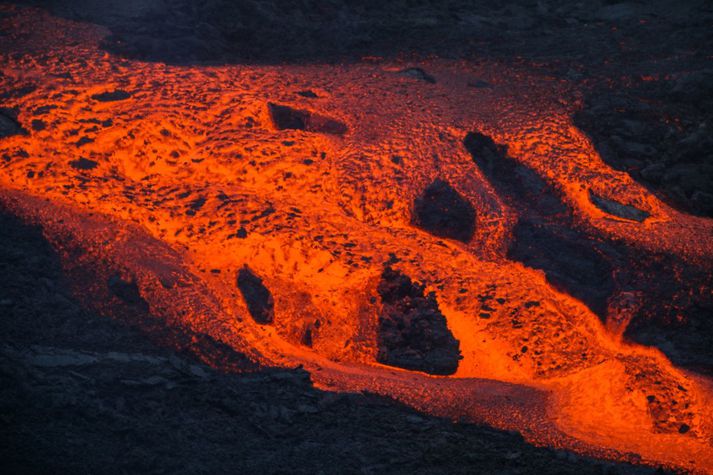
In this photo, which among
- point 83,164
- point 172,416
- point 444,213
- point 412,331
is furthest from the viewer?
point 444,213

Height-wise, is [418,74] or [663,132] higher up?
[418,74]

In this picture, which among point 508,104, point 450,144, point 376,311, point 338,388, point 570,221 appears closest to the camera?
point 338,388

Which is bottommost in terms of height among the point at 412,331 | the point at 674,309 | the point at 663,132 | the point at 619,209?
the point at 412,331

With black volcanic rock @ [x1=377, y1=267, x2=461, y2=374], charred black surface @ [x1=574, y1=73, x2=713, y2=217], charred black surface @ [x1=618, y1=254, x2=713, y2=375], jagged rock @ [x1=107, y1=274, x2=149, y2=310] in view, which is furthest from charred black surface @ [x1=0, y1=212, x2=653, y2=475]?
charred black surface @ [x1=574, y1=73, x2=713, y2=217]

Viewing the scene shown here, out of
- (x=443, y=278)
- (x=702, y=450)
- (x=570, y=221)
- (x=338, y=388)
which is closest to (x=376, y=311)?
(x=443, y=278)

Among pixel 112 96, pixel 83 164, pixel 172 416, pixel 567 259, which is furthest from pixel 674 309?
pixel 112 96

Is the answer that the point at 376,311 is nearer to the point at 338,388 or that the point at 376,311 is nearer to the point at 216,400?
the point at 338,388

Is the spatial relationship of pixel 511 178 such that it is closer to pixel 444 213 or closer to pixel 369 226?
pixel 444 213
